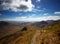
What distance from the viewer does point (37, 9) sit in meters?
2.03

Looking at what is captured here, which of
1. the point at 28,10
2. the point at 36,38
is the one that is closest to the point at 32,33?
the point at 36,38

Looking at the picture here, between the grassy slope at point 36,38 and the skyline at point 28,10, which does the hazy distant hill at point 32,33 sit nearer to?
the grassy slope at point 36,38

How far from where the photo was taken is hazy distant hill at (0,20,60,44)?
1968 mm

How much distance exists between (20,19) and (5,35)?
14.7 inches

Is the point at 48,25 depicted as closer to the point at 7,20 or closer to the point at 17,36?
the point at 17,36

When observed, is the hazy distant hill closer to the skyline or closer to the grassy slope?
the grassy slope

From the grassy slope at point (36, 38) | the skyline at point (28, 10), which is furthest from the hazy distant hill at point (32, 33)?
the skyline at point (28, 10)

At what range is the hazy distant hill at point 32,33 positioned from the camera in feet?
6.46

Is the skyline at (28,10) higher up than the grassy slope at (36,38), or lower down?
higher up

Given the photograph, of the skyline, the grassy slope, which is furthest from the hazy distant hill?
the skyline

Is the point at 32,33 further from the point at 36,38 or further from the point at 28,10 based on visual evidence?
the point at 28,10

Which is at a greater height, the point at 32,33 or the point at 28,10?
the point at 28,10

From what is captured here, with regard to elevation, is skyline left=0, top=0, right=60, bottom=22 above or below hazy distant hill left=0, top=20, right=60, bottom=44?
above

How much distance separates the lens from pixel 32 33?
198 cm
